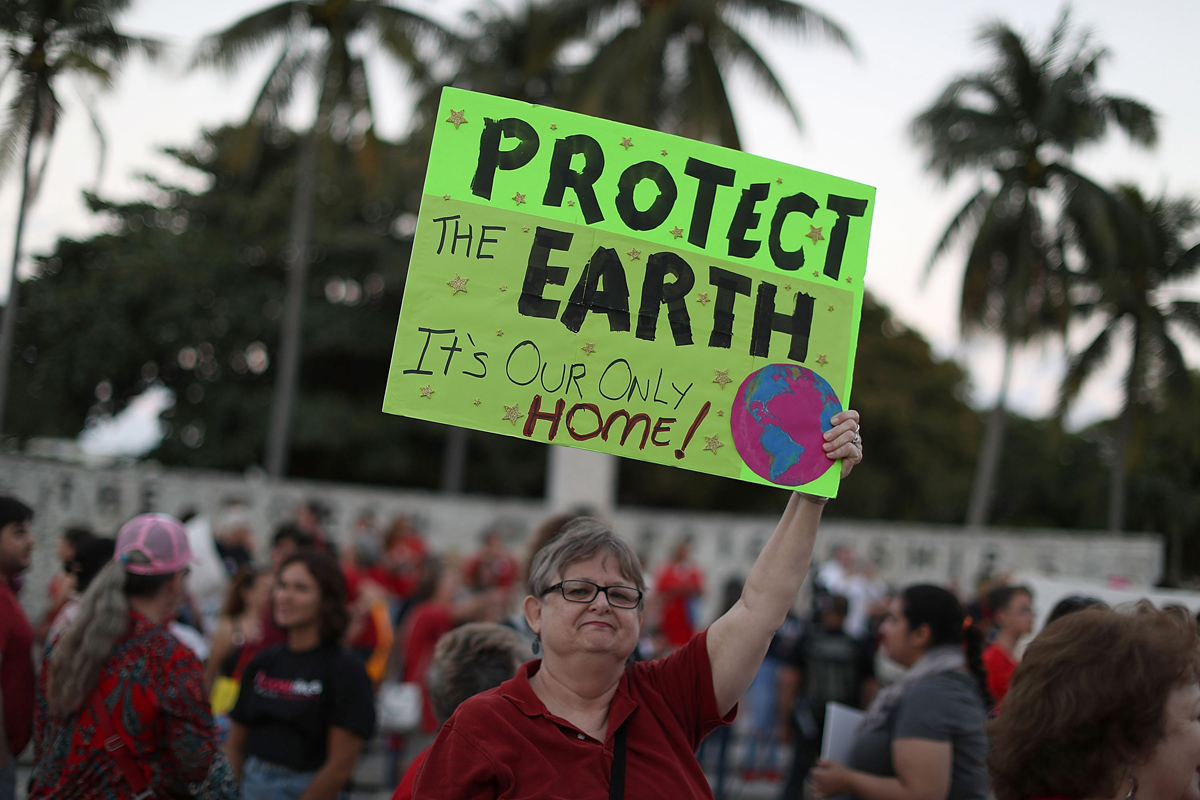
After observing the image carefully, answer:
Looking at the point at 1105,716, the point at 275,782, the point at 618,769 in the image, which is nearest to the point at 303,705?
the point at 275,782

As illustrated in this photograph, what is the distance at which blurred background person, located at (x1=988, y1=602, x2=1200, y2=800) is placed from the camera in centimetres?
204

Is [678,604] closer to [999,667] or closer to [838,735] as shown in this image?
[999,667]

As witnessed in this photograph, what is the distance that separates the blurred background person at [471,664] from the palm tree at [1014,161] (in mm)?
20425

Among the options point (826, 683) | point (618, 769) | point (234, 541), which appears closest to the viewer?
point (618, 769)

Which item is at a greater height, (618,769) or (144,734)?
(618,769)

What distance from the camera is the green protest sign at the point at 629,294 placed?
255cm

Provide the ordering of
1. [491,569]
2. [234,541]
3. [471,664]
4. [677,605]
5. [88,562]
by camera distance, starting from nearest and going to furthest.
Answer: [471,664]
[88,562]
[491,569]
[234,541]
[677,605]

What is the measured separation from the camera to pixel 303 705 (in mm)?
3715

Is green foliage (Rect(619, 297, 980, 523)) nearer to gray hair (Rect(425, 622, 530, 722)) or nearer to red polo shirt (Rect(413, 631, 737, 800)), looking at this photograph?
gray hair (Rect(425, 622, 530, 722))

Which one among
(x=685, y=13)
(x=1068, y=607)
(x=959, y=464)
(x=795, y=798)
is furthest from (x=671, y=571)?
(x=959, y=464)

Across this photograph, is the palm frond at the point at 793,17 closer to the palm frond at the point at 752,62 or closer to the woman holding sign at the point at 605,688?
the palm frond at the point at 752,62

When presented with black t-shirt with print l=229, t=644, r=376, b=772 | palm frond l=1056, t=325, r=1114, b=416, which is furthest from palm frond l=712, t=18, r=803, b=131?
black t-shirt with print l=229, t=644, r=376, b=772

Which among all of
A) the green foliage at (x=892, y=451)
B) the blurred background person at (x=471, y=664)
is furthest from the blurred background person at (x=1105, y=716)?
the green foliage at (x=892, y=451)

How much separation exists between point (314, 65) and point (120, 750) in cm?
1860
